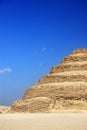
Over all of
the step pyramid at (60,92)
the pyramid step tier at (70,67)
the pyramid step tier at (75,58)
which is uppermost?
the pyramid step tier at (75,58)

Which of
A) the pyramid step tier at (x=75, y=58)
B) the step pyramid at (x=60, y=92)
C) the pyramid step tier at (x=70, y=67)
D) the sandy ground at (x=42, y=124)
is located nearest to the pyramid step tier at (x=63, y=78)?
the step pyramid at (x=60, y=92)

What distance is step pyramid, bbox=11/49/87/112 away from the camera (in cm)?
3712

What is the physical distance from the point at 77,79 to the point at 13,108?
22.4 ft

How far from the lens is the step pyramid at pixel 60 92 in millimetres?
37125

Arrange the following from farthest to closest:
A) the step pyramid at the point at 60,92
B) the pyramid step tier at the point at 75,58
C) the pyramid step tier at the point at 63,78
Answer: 1. the pyramid step tier at the point at 75,58
2. the pyramid step tier at the point at 63,78
3. the step pyramid at the point at 60,92

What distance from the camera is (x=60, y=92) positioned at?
38.2m

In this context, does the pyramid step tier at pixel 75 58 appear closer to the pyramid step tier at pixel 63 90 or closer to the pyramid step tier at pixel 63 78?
the pyramid step tier at pixel 63 78

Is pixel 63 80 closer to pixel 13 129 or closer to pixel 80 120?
pixel 80 120

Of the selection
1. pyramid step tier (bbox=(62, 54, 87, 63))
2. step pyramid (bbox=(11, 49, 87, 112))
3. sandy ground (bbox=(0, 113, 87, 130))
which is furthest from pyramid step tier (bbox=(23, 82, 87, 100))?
sandy ground (bbox=(0, 113, 87, 130))

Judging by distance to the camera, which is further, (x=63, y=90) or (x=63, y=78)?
(x=63, y=78)

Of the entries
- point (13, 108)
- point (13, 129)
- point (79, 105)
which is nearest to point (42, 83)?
point (13, 108)

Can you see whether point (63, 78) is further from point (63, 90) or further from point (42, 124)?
point (42, 124)

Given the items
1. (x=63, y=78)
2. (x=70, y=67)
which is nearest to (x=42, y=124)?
(x=63, y=78)

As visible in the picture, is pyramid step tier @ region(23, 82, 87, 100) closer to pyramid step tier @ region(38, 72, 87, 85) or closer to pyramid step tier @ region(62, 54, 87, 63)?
pyramid step tier @ region(38, 72, 87, 85)
